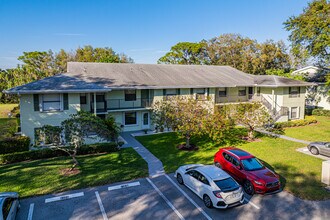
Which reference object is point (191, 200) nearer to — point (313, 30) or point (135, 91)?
point (135, 91)

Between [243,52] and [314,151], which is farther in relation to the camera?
[243,52]

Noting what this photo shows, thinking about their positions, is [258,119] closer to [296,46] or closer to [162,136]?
[162,136]

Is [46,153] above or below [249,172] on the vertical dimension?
below

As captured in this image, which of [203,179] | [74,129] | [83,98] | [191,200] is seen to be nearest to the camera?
[203,179]

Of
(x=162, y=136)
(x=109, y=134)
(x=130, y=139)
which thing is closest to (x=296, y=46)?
(x=162, y=136)

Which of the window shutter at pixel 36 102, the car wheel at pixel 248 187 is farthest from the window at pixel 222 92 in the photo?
the window shutter at pixel 36 102

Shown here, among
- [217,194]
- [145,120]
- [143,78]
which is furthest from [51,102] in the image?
[217,194]

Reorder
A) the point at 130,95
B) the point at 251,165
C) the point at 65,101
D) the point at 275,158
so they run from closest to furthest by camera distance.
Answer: the point at 251,165 → the point at 275,158 → the point at 65,101 → the point at 130,95
